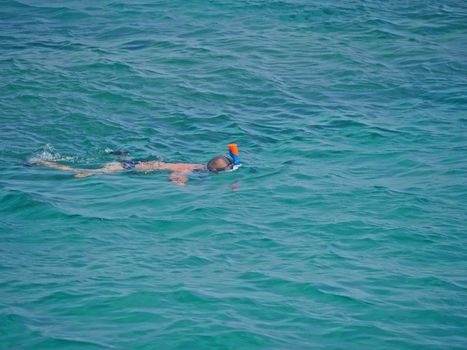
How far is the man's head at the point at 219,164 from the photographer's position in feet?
41.2

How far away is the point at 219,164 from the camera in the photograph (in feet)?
41.2

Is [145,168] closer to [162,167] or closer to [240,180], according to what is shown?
[162,167]

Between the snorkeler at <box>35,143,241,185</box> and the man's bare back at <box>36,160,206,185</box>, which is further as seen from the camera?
the man's bare back at <box>36,160,206,185</box>

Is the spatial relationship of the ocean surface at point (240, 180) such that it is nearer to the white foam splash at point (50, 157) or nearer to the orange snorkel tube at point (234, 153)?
the white foam splash at point (50, 157)

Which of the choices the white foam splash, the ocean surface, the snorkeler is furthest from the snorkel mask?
the white foam splash

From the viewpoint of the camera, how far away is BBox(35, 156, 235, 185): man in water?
495 inches

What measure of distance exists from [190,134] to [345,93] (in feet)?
13.3

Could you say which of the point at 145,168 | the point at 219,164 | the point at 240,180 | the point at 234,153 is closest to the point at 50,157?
the point at 145,168

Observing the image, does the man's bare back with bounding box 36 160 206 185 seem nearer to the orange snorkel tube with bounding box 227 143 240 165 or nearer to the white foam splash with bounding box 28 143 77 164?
the white foam splash with bounding box 28 143 77 164

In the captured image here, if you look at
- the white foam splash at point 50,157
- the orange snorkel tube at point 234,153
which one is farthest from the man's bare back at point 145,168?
the orange snorkel tube at point 234,153

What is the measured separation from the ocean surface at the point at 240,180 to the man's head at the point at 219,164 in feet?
0.51

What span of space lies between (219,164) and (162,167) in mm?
1097

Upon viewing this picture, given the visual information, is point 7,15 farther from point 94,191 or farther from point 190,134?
point 94,191

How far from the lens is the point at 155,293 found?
880 cm
